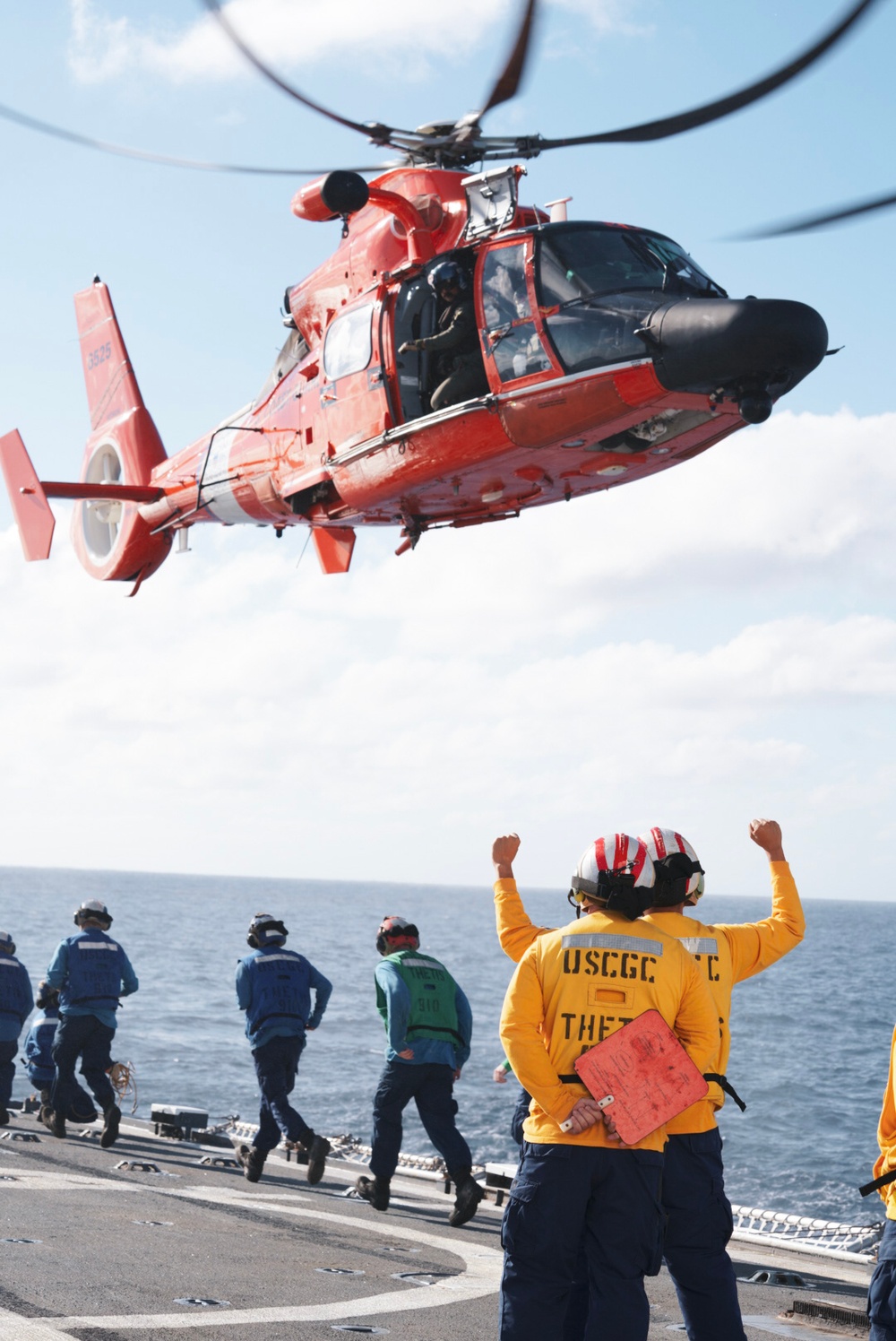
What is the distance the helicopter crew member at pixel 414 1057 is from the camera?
29.2 ft

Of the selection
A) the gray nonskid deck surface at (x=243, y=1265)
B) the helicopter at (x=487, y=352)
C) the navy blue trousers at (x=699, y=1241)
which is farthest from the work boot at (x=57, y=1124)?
the navy blue trousers at (x=699, y=1241)

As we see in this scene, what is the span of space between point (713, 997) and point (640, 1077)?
687mm

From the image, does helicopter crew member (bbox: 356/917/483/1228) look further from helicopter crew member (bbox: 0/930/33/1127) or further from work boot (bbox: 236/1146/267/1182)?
helicopter crew member (bbox: 0/930/33/1127)

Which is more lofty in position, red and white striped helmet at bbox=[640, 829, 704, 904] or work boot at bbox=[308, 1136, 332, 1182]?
red and white striped helmet at bbox=[640, 829, 704, 904]

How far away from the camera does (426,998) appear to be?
9.05 metres

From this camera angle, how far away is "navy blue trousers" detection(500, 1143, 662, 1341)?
4.32 meters

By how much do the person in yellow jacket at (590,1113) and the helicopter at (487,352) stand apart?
5.14 m

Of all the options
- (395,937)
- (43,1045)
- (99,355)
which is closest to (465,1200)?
(395,937)

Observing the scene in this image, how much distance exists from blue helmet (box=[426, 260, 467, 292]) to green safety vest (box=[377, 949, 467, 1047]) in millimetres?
4857

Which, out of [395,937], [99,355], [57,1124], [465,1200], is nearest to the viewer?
[465,1200]

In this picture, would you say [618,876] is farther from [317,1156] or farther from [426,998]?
[317,1156]

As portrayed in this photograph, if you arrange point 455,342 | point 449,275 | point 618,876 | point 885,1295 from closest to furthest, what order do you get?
1. point 885,1295
2. point 618,876
3. point 449,275
4. point 455,342

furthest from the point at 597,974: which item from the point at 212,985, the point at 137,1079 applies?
the point at 212,985

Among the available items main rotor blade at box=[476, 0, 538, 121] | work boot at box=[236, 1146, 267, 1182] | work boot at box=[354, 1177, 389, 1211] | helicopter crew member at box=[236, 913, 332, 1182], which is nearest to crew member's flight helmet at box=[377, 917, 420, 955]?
helicopter crew member at box=[236, 913, 332, 1182]
